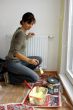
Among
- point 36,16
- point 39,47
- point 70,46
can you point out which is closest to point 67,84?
point 70,46

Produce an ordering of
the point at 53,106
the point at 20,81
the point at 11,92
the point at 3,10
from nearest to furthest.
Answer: the point at 53,106 < the point at 11,92 < the point at 20,81 < the point at 3,10

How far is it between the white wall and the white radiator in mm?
Answer: 112

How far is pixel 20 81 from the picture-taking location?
2.71m

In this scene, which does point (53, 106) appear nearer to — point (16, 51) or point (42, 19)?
point (16, 51)

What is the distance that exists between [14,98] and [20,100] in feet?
0.31

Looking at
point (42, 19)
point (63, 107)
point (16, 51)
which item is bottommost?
point (63, 107)

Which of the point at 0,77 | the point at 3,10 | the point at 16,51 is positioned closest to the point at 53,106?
the point at 16,51

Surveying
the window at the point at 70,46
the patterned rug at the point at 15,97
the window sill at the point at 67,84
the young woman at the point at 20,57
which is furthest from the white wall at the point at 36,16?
the patterned rug at the point at 15,97

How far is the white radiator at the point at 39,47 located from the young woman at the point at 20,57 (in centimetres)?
46

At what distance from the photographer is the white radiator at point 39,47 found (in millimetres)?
3150

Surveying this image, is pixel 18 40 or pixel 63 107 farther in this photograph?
pixel 18 40

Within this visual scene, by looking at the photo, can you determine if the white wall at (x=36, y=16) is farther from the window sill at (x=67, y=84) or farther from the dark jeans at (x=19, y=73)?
the dark jeans at (x=19, y=73)

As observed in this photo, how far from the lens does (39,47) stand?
3176 mm

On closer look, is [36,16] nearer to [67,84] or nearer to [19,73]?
[19,73]
